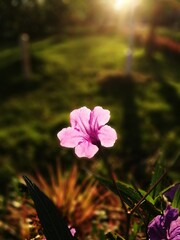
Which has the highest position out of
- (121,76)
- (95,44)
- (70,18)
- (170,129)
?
(70,18)

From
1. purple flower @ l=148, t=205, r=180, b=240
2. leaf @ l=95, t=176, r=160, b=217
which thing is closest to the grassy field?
leaf @ l=95, t=176, r=160, b=217

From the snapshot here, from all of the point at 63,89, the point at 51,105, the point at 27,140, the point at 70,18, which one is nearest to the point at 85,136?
the point at 27,140

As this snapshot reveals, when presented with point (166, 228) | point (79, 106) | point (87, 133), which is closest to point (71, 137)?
point (87, 133)

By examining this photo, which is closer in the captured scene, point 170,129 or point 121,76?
point 170,129

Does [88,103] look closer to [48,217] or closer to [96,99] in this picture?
[96,99]

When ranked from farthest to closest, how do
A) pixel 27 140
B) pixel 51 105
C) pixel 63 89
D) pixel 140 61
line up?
1. pixel 140 61
2. pixel 63 89
3. pixel 51 105
4. pixel 27 140

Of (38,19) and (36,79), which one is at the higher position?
(38,19)

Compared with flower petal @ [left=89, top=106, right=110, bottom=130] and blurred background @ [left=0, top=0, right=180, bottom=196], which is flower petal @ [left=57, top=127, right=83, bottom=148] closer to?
flower petal @ [left=89, top=106, right=110, bottom=130]

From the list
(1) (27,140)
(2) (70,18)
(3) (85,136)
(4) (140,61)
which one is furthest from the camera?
(2) (70,18)

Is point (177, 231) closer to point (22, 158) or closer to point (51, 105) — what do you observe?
point (22, 158)
